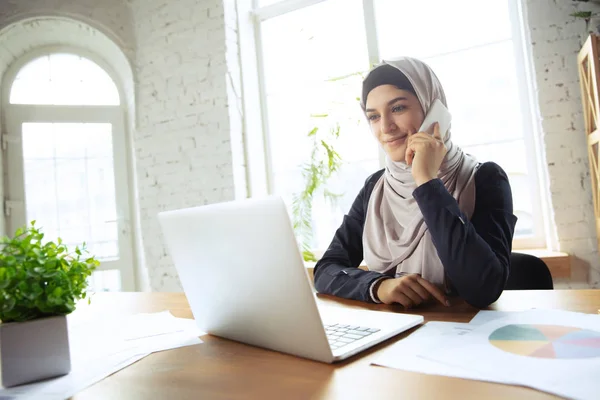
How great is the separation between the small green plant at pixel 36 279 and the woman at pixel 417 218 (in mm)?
650

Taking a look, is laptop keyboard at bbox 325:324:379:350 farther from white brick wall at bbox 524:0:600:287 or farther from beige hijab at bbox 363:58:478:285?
white brick wall at bbox 524:0:600:287

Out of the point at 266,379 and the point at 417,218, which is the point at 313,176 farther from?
the point at 266,379

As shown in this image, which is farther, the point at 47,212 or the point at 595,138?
the point at 47,212

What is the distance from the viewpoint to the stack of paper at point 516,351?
531 millimetres

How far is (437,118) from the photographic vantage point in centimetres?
142

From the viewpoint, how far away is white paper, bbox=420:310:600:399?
0.51 metres

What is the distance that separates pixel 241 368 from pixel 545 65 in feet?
8.03


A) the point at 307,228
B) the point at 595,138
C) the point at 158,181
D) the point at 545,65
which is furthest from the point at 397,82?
the point at 158,181

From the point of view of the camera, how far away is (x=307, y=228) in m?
3.08

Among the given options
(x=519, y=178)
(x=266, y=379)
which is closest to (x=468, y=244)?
(x=266, y=379)

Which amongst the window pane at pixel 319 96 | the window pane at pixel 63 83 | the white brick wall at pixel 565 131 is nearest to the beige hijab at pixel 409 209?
the white brick wall at pixel 565 131

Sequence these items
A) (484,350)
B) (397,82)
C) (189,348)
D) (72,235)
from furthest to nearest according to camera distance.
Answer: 1. (72,235)
2. (397,82)
3. (189,348)
4. (484,350)

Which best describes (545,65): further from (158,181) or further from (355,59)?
(158,181)

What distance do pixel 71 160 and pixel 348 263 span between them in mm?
3005
